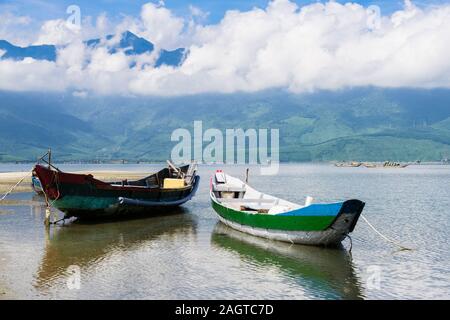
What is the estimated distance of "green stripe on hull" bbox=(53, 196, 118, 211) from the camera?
105 ft

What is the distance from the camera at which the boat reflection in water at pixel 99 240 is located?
21.0 metres

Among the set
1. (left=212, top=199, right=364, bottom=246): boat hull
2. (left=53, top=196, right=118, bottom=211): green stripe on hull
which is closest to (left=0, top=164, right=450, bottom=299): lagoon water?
(left=212, top=199, right=364, bottom=246): boat hull

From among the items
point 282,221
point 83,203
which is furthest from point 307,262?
point 83,203

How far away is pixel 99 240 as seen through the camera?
27.6 m

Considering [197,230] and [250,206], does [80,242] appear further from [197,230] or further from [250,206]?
[250,206]

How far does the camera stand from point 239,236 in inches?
1169

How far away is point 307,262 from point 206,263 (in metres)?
4.80

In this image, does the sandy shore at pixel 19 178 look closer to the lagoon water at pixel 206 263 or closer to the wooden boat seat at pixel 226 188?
the wooden boat seat at pixel 226 188

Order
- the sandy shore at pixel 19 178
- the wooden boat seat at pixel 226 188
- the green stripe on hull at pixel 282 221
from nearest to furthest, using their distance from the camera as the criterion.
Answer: the green stripe on hull at pixel 282 221 → the wooden boat seat at pixel 226 188 → the sandy shore at pixel 19 178

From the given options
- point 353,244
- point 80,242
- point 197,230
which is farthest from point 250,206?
point 80,242

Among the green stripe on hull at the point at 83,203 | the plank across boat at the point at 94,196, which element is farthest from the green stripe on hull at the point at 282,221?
the green stripe on hull at the point at 83,203

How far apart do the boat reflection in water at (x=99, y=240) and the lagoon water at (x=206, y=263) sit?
0.05 m
